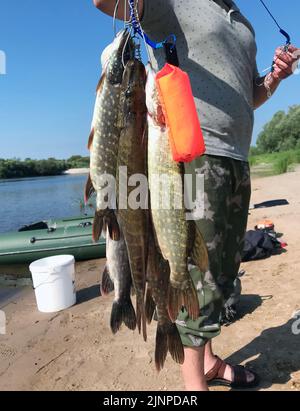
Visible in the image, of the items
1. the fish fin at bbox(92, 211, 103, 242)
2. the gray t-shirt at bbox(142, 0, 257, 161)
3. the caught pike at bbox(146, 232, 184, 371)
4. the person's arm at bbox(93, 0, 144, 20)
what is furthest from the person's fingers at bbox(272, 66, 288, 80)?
the fish fin at bbox(92, 211, 103, 242)

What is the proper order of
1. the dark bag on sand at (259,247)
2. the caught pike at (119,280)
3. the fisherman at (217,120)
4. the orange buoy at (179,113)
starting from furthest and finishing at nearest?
the dark bag on sand at (259,247) < the fisherman at (217,120) < the caught pike at (119,280) < the orange buoy at (179,113)

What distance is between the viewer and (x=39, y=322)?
18.0ft

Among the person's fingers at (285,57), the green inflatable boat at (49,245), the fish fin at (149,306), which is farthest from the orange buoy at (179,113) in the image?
the green inflatable boat at (49,245)

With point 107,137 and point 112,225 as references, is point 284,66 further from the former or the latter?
point 112,225

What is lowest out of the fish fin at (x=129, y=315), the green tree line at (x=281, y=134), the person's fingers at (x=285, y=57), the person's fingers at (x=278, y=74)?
the fish fin at (x=129, y=315)

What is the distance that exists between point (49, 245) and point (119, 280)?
22.8 ft

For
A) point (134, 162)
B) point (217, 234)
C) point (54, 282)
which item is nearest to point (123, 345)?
point (54, 282)

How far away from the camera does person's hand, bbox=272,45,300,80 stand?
2.66m

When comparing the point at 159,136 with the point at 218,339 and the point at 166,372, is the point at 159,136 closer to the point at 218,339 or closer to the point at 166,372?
the point at 166,372

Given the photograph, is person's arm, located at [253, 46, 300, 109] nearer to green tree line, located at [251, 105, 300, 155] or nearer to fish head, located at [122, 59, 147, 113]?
fish head, located at [122, 59, 147, 113]

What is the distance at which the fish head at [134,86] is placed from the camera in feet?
6.00

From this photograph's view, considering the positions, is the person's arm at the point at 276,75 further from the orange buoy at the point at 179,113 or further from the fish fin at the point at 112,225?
the fish fin at the point at 112,225

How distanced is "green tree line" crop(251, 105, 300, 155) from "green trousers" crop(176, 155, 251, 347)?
5425cm

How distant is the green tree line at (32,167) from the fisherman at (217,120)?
61620mm
